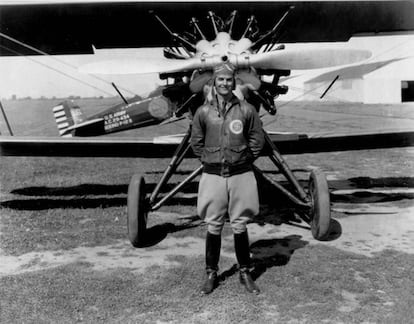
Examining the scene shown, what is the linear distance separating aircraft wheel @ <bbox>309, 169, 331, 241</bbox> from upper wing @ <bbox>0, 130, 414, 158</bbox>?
170 cm

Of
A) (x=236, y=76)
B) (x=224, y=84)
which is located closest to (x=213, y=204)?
(x=224, y=84)

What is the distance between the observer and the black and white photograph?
343 centimetres

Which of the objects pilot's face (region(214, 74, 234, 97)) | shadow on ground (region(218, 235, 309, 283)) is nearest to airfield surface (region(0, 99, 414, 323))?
shadow on ground (region(218, 235, 309, 283))

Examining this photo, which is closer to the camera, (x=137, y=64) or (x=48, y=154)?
(x=137, y=64)

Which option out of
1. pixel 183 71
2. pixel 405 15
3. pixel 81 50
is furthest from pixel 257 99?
pixel 81 50

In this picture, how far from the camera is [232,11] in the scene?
5.80 meters

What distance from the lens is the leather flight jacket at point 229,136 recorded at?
363cm

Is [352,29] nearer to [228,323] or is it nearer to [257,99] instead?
[257,99]

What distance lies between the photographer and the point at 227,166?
11.9 ft

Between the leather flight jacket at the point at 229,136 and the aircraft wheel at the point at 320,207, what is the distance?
125 centimetres

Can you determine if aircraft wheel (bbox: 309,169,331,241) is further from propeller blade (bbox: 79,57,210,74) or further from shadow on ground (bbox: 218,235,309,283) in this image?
propeller blade (bbox: 79,57,210,74)

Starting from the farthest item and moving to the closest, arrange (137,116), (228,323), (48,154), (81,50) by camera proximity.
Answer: (137,116)
(81,50)
(48,154)
(228,323)

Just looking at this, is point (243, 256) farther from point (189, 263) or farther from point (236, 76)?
point (236, 76)

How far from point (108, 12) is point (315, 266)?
400cm
